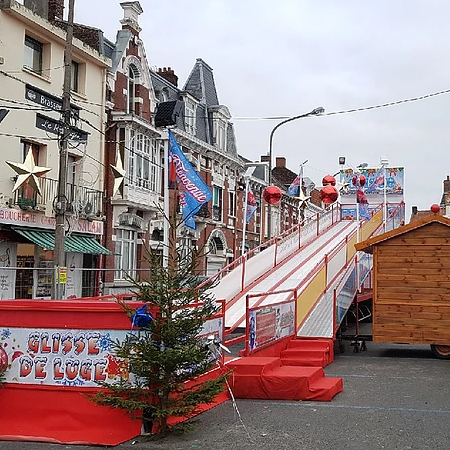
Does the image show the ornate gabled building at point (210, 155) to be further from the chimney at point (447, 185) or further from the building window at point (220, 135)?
the chimney at point (447, 185)

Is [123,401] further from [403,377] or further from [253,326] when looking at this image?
[403,377]

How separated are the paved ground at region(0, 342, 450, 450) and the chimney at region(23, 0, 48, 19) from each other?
19883 mm

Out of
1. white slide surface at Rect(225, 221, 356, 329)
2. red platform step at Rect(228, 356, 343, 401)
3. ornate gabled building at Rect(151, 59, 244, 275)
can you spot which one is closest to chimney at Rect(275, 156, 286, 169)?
ornate gabled building at Rect(151, 59, 244, 275)

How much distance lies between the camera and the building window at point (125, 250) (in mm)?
28422

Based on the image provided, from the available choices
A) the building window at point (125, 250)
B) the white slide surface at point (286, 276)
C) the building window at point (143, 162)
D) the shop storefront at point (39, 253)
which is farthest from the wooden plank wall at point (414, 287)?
the building window at point (143, 162)

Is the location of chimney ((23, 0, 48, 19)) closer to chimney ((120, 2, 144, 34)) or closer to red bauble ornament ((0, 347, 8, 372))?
chimney ((120, 2, 144, 34))

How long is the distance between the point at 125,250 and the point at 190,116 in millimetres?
10610

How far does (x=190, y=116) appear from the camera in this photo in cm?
3678

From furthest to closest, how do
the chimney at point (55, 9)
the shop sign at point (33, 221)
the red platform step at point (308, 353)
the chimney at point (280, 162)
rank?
the chimney at point (280, 162)
the chimney at point (55, 9)
the shop sign at point (33, 221)
the red platform step at point (308, 353)

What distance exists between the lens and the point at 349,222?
98.5 ft

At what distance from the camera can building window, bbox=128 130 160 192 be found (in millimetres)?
28688

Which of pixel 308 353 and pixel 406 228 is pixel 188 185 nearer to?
pixel 308 353

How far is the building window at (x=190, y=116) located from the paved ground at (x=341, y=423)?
2598cm

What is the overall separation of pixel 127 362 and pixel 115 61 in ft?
74.5
